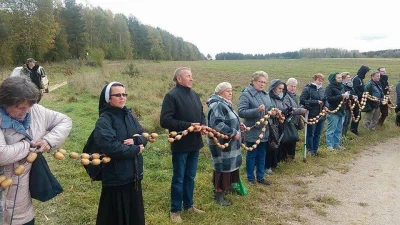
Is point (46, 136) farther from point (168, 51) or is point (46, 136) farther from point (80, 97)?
point (168, 51)

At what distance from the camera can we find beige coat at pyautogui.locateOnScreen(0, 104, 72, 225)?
2.54 metres

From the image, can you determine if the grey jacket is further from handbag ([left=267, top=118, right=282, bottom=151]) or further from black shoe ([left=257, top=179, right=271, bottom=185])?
black shoe ([left=257, top=179, right=271, bottom=185])

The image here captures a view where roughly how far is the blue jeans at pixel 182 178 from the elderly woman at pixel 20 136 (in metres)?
1.88

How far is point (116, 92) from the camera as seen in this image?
3328mm

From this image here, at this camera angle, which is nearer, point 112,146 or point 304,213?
point 112,146

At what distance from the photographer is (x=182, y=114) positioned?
4.40m

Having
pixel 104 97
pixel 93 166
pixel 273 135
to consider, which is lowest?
pixel 273 135

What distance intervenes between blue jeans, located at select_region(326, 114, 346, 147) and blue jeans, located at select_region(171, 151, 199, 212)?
538cm

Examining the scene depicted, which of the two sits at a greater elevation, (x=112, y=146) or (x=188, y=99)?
(x=188, y=99)

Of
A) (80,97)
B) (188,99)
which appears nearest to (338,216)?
(188,99)

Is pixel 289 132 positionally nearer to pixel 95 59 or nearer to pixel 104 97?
pixel 104 97

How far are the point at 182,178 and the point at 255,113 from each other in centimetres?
183

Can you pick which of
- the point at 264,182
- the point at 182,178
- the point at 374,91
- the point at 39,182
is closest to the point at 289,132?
the point at 264,182

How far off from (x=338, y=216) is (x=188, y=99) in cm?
293
